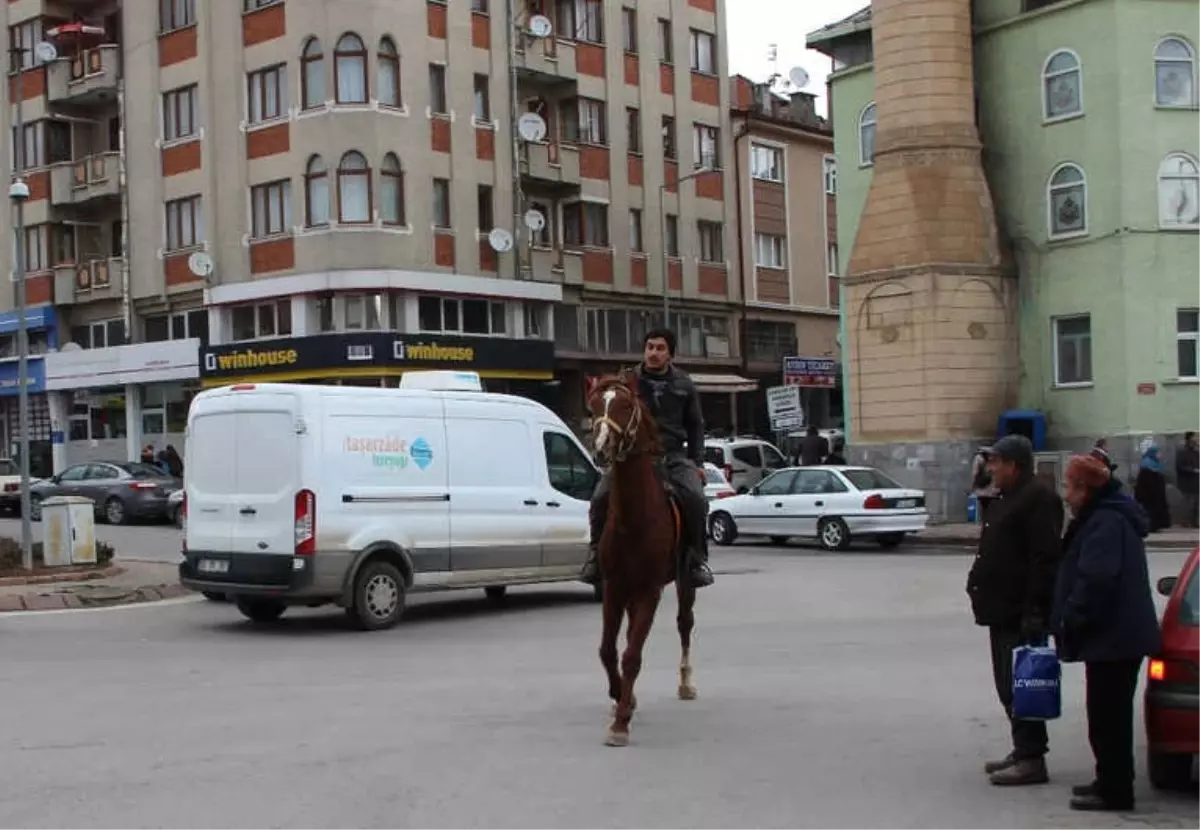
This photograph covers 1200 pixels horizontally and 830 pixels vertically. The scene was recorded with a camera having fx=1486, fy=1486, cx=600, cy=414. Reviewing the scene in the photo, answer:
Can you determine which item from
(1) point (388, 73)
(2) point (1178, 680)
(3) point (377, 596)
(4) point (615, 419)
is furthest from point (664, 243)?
(2) point (1178, 680)

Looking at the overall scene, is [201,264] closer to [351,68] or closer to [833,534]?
[351,68]

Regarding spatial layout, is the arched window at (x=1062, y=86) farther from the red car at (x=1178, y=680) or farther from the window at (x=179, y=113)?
the red car at (x=1178, y=680)

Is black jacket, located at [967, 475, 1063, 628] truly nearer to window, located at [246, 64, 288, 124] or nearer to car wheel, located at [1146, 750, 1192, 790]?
car wheel, located at [1146, 750, 1192, 790]

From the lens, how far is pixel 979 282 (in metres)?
32.4

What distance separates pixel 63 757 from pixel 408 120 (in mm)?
33768

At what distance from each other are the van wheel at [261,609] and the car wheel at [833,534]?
1260 centimetres

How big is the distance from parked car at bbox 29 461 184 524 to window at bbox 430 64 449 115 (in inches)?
526

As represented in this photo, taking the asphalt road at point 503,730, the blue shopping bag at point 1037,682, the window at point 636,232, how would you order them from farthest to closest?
the window at point 636,232, the blue shopping bag at point 1037,682, the asphalt road at point 503,730

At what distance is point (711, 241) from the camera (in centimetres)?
5216

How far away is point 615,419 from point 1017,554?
257 centimetres

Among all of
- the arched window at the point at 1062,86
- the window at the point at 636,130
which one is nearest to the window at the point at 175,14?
the window at the point at 636,130

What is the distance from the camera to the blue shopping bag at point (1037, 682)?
735cm

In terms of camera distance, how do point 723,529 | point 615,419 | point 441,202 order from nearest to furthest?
point 615,419
point 723,529
point 441,202

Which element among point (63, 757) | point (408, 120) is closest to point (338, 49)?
point (408, 120)
